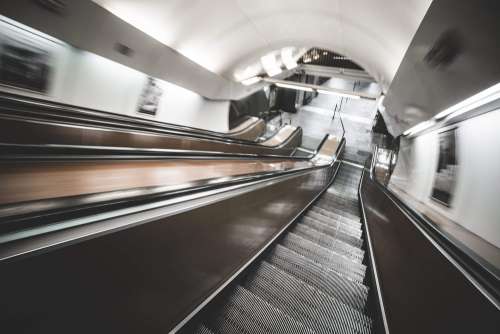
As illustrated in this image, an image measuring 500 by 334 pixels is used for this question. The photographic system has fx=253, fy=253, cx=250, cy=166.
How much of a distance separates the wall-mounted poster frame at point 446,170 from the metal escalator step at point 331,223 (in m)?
1.42

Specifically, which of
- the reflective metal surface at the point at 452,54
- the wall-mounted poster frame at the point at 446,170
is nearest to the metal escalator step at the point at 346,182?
the wall-mounted poster frame at the point at 446,170

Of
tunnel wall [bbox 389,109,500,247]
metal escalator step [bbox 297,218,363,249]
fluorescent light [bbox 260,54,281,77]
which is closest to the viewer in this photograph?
tunnel wall [bbox 389,109,500,247]

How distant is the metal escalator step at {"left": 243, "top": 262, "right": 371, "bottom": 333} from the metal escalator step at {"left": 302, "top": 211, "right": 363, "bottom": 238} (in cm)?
206

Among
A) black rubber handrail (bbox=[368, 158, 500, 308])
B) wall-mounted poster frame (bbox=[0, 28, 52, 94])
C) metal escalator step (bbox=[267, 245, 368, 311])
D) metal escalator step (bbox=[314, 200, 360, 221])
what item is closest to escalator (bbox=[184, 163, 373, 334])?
metal escalator step (bbox=[267, 245, 368, 311])

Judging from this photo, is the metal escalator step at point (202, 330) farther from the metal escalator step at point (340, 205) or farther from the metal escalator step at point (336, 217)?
the metal escalator step at point (340, 205)

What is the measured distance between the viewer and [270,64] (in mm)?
12031

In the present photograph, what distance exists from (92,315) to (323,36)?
872 cm

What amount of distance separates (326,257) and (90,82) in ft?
20.1

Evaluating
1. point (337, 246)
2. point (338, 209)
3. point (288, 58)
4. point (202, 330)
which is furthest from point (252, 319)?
point (288, 58)

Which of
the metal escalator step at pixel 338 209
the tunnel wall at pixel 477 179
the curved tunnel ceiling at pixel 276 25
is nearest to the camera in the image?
the tunnel wall at pixel 477 179

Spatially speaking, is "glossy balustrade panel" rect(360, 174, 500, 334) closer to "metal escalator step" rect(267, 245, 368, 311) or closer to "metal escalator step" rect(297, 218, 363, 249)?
"metal escalator step" rect(267, 245, 368, 311)

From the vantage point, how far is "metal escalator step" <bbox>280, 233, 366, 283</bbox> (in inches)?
110

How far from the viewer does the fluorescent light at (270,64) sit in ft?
37.4

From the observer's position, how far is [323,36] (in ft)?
25.7
